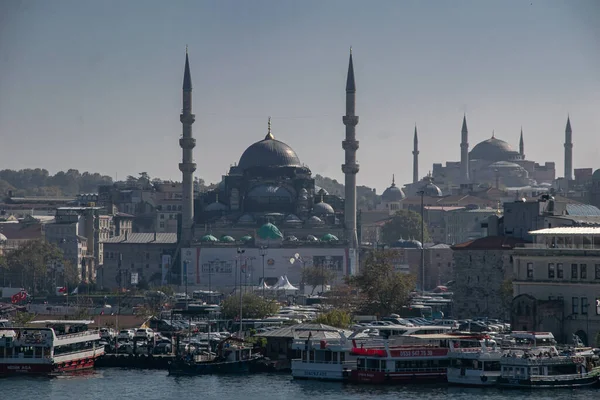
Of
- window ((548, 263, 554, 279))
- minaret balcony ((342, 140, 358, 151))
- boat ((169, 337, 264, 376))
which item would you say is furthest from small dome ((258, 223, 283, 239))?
window ((548, 263, 554, 279))

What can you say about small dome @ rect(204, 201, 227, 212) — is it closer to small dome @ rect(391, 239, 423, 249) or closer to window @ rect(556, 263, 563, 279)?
small dome @ rect(391, 239, 423, 249)

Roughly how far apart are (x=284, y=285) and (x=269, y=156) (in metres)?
32.8

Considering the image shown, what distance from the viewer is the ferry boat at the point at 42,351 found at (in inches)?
3489

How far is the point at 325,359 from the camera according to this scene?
277 ft

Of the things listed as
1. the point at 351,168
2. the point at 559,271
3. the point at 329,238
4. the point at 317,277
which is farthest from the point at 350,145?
the point at 559,271

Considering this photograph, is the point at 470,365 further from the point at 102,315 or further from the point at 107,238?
the point at 107,238

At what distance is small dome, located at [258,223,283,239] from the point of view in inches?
6658

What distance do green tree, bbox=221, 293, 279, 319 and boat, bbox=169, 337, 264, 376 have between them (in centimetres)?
2313

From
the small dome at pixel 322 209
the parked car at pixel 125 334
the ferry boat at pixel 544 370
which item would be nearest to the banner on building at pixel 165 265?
the small dome at pixel 322 209

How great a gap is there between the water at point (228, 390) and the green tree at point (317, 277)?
67.5 m

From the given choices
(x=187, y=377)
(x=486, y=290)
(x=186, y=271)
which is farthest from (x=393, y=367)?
(x=186, y=271)

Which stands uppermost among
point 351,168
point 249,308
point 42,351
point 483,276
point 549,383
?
point 351,168

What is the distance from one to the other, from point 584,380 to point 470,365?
4849 mm

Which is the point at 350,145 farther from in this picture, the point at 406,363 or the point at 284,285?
the point at 406,363
